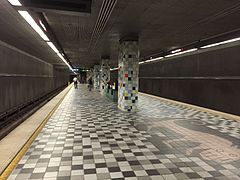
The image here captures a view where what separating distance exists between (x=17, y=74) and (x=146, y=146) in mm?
7380

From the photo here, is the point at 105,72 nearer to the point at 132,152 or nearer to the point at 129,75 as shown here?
the point at 129,75

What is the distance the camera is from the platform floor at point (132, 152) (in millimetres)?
3215

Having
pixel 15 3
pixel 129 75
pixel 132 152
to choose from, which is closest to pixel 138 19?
pixel 15 3

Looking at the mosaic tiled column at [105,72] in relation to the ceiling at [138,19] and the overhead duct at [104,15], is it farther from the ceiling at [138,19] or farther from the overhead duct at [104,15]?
the overhead duct at [104,15]

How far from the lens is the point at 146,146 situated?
4473 millimetres

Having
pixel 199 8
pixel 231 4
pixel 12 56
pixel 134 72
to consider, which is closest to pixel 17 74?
pixel 12 56

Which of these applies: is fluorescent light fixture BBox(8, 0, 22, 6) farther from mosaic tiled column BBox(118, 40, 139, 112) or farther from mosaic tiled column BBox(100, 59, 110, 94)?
mosaic tiled column BBox(100, 59, 110, 94)

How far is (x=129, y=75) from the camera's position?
29.1ft

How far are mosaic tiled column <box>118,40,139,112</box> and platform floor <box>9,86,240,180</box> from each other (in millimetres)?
2490

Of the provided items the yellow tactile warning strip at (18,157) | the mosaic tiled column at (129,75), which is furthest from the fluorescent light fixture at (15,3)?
the mosaic tiled column at (129,75)

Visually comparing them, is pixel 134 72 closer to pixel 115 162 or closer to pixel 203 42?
pixel 203 42

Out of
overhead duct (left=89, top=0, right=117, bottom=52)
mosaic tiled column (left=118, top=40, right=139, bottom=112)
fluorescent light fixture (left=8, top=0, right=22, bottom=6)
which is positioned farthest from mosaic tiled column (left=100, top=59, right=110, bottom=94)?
fluorescent light fixture (left=8, top=0, right=22, bottom=6)

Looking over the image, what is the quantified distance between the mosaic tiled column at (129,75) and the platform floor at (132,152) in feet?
8.17

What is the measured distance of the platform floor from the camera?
3.21 metres
